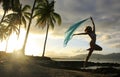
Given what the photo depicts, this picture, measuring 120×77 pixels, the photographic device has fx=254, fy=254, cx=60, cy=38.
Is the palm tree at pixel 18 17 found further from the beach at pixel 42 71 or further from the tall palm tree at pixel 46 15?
the beach at pixel 42 71

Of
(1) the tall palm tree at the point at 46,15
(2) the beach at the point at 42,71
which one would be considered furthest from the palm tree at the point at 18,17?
(2) the beach at the point at 42,71

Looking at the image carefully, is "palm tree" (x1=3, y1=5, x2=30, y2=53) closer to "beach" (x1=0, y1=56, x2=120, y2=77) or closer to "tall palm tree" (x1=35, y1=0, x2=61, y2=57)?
"tall palm tree" (x1=35, y1=0, x2=61, y2=57)

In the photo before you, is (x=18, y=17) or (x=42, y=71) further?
(x=18, y=17)

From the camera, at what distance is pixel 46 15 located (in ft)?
189

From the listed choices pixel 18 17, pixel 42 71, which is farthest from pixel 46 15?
pixel 42 71

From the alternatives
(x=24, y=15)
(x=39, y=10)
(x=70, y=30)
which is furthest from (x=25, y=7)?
(x=70, y=30)

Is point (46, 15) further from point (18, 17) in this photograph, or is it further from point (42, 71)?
point (42, 71)

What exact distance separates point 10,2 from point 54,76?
43.7 metres

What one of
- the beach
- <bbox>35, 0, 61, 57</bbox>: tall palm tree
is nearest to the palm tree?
<bbox>35, 0, 61, 57</bbox>: tall palm tree

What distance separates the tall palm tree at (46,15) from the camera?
56.1 m

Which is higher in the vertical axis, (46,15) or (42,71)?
(46,15)

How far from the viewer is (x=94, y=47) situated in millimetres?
11094

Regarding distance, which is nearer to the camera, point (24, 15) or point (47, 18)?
point (47, 18)

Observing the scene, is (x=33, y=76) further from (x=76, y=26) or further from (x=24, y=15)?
(x=24, y=15)
